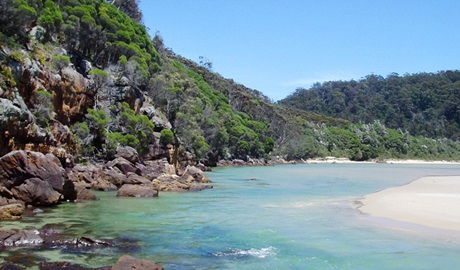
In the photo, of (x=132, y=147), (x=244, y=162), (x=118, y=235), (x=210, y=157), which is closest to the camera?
(x=118, y=235)

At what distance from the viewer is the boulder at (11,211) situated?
19.9m

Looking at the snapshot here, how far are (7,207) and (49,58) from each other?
2677 cm

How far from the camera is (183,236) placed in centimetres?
1856

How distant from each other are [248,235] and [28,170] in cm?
1290

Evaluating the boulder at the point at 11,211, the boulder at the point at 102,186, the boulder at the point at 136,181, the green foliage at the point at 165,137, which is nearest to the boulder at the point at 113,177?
the boulder at the point at 136,181

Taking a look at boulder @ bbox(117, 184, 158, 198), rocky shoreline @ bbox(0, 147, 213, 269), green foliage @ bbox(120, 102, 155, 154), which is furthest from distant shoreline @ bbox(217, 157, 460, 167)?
boulder @ bbox(117, 184, 158, 198)

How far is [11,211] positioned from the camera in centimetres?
2023

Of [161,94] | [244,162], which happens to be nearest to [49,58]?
[161,94]

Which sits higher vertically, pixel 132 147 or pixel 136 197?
pixel 132 147

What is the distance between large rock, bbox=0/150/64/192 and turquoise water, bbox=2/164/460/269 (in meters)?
1.87

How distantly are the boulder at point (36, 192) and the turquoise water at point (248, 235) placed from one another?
96 cm

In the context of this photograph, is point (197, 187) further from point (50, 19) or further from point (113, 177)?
point (50, 19)

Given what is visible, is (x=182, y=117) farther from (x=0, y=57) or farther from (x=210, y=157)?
(x=0, y=57)

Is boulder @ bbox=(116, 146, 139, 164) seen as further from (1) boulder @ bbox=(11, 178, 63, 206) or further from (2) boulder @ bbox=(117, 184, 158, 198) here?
(1) boulder @ bbox=(11, 178, 63, 206)
